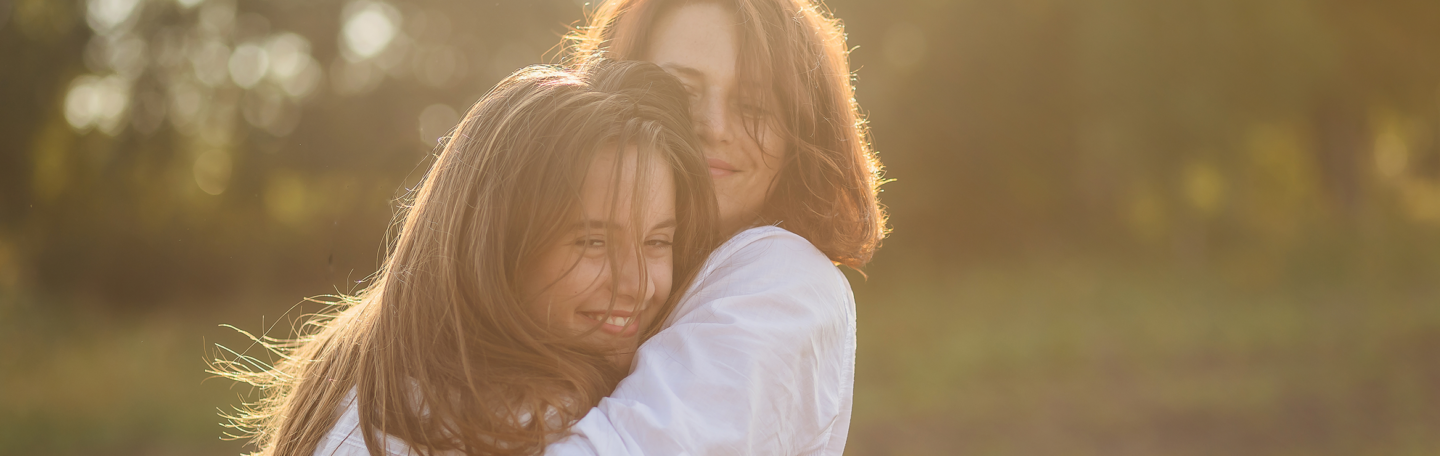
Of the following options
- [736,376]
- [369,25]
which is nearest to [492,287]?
[736,376]

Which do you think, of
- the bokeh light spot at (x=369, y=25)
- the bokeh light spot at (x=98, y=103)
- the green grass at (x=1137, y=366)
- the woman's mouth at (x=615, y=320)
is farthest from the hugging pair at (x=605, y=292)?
the bokeh light spot at (x=369, y=25)

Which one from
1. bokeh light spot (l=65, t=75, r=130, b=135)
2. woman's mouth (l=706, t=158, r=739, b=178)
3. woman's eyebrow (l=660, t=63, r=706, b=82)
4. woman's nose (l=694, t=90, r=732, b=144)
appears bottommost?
bokeh light spot (l=65, t=75, r=130, b=135)

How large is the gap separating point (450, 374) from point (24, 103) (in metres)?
5.75

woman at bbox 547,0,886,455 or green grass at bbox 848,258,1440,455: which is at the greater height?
green grass at bbox 848,258,1440,455

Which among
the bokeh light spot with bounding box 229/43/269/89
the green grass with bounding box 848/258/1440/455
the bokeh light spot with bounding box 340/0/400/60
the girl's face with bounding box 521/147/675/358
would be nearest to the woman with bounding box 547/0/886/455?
the girl's face with bounding box 521/147/675/358

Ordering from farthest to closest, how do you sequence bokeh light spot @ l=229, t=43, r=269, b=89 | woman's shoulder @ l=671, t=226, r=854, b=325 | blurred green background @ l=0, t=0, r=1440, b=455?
bokeh light spot @ l=229, t=43, r=269, b=89
blurred green background @ l=0, t=0, r=1440, b=455
woman's shoulder @ l=671, t=226, r=854, b=325

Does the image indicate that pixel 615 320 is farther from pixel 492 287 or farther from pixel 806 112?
pixel 806 112

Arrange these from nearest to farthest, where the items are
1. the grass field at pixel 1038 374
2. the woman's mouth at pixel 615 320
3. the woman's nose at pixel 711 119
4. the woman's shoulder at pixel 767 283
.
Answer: the woman's shoulder at pixel 767 283 → the woman's mouth at pixel 615 320 → the woman's nose at pixel 711 119 → the grass field at pixel 1038 374

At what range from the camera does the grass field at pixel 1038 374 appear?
582 centimetres

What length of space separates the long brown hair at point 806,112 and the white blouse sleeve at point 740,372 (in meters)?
0.34

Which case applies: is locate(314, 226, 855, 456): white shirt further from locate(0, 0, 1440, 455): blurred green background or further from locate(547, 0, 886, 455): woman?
locate(0, 0, 1440, 455): blurred green background

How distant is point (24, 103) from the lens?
18.6ft

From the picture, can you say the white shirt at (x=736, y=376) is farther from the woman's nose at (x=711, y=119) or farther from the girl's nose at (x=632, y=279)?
the woman's nose at (x=711, y=119)

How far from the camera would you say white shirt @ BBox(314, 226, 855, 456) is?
1387 mm
